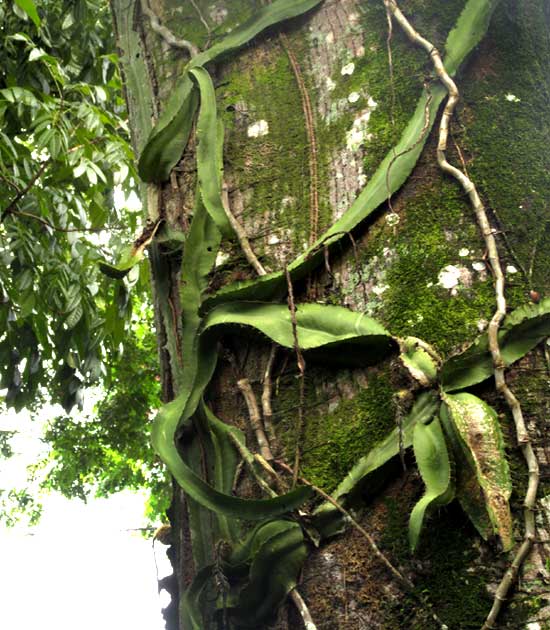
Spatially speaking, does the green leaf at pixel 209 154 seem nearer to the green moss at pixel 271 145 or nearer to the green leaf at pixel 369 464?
the green moss at pixel 271 145

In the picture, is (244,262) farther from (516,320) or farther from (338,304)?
(516,320)

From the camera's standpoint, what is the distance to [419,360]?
102cm

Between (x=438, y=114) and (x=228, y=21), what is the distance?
49cm

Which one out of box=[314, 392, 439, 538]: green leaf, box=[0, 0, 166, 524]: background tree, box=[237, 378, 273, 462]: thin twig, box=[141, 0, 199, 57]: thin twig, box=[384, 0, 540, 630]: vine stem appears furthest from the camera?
box=[0, 0, 166, 524]: background tree

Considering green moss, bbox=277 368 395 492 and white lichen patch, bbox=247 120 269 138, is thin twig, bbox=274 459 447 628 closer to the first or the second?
green moss, bbox=277 368 395 492

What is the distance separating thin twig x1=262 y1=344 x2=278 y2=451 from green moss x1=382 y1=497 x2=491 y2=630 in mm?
225

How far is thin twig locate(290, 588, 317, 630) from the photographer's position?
0.96 meters

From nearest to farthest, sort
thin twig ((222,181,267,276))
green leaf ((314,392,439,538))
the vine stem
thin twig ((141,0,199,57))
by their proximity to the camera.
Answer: the vine stem, green leaf ((314,392,439,538)), thin twig ((222,181,267,276)), thin twig ((141,0,199,57))

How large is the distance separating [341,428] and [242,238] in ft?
1.17

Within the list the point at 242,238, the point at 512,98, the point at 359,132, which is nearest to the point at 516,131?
the point at 512,98

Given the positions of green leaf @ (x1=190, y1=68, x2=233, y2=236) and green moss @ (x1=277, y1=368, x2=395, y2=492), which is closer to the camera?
green moss @ (x1=277, y1=368, x2=395, y2=492)

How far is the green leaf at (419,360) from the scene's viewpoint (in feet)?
3.30

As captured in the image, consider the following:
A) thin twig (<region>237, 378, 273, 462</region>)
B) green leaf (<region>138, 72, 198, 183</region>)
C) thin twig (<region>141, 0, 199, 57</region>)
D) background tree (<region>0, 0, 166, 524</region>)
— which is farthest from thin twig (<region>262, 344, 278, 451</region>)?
background tree (<region>0, 0, 166, 524</region>)

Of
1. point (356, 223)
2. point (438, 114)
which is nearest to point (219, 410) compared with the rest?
point (356, 223)
